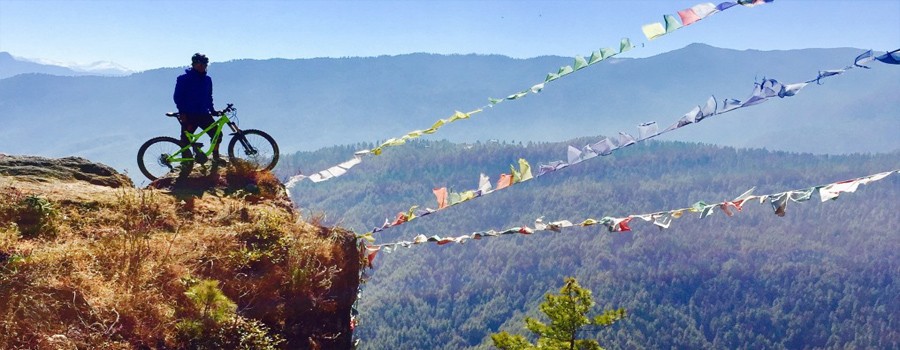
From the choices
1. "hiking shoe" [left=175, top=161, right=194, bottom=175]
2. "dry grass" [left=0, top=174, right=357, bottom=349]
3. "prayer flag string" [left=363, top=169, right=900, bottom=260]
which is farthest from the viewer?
"hiking shoe" [left=175, top=161, right=194, bottom=175]

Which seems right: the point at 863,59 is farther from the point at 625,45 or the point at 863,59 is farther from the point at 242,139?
the point at 242,139

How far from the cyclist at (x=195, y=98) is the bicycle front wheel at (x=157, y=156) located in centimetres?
33

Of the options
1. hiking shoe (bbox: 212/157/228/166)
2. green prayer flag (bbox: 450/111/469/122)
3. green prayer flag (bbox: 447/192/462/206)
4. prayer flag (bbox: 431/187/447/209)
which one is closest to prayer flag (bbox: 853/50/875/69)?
green prayer flag (bbox: 450/111/469/122)

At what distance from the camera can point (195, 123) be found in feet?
39.1

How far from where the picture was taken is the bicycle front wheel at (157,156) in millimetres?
11805

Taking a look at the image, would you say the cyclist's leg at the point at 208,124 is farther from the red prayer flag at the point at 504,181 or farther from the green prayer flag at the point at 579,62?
the green prayer flag at the point at 579,62

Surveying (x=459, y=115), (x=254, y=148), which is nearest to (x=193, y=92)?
(x=254, y=148)

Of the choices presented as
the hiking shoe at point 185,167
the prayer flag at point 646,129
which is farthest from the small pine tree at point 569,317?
the hiking shoe at point 185,167

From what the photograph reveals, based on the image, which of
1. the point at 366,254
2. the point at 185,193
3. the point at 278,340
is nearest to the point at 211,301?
the point at 278,340

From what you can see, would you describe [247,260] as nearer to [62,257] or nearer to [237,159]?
[62,257]

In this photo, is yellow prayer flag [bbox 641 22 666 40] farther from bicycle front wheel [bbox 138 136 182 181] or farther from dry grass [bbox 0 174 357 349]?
bicycle front wheel [bbox 138 136 182 181]

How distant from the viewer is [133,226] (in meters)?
8.41

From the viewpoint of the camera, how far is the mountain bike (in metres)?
11.6

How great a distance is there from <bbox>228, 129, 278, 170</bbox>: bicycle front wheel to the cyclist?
1.60ft
